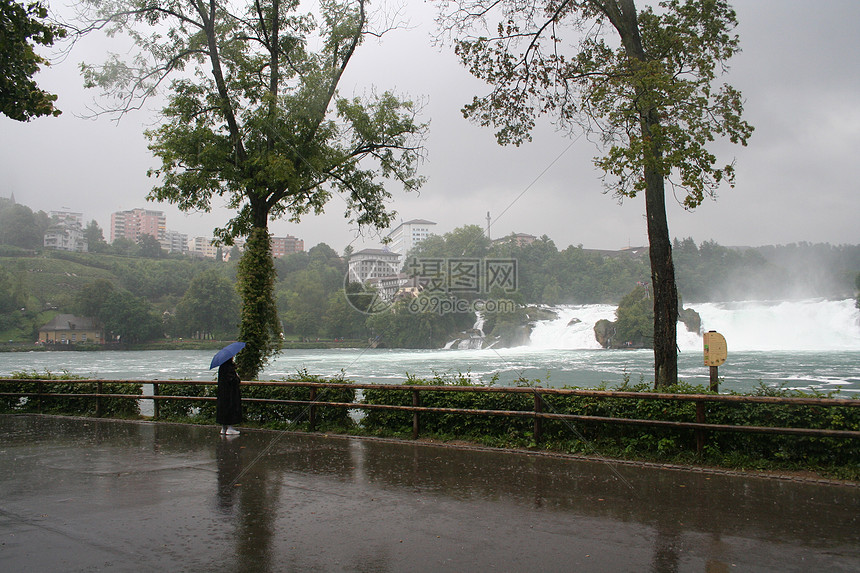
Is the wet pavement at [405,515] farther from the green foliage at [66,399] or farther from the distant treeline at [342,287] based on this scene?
the distant treeline at [342,287]

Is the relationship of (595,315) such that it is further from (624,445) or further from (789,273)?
(624,445)

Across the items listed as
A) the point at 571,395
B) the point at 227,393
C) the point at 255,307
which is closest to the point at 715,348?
the point at 571,395

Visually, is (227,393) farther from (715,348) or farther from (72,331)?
(72,331)

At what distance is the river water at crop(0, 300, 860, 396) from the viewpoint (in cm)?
3503

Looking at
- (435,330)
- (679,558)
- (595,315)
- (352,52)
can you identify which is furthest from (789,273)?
(679,558)

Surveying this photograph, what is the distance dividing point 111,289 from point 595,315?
7019 cm

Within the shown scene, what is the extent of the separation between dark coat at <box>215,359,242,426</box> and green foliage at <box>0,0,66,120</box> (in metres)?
5.04

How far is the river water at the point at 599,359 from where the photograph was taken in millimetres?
35031

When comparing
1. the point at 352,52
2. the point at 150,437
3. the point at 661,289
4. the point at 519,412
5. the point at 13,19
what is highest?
the point at 352,52

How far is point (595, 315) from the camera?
2800 inches

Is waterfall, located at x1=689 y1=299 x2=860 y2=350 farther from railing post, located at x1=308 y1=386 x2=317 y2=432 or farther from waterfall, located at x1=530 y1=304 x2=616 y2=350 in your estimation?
railing post, located at x1=308 y1=386 x2=317 y2=432

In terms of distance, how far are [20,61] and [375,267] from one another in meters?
59.7

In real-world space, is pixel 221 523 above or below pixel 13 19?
below

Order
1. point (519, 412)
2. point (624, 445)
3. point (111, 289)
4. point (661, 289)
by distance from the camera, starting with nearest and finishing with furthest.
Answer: point (624, 445)
point (519, 412)
point (661, 289)
point (111, 289)
